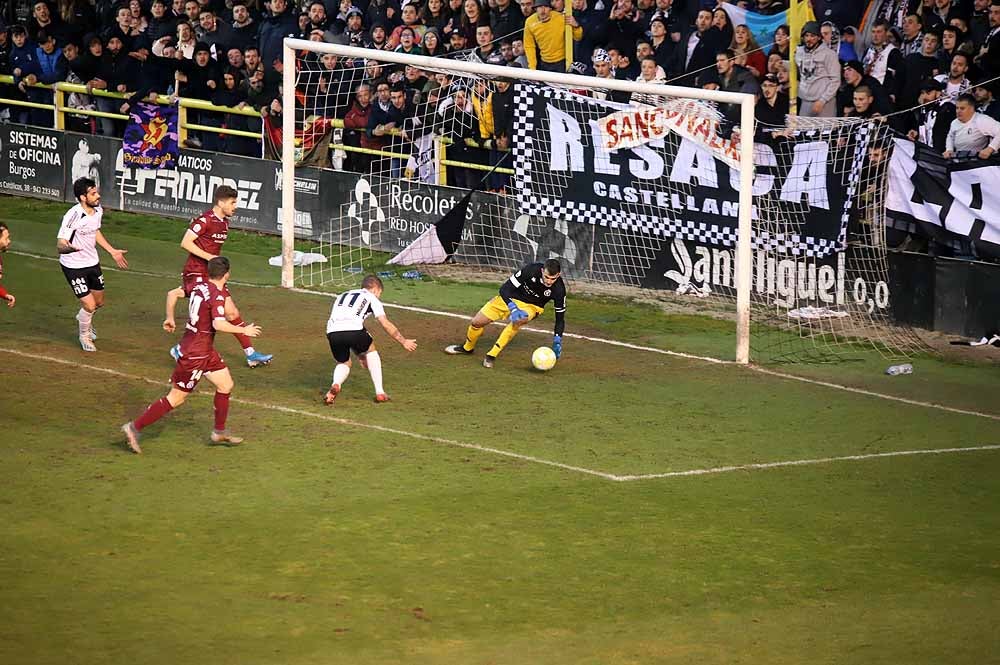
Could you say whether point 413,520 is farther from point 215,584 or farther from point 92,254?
point 92,254

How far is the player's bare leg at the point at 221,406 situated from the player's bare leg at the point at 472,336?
408 cm

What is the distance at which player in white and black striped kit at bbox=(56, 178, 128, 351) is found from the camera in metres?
15.9

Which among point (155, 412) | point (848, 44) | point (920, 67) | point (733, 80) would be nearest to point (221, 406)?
point (155, 412)

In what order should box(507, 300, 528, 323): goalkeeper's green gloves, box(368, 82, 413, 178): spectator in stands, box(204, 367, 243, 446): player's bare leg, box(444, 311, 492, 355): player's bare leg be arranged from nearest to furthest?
box(204, 367, 243, 446): player's bare leg < box(507, 300, 528, 323): goalkeeper's green gloves < box(444, 311, 492, 355): player's bare leg < box(368, 82, 413, 178): spectator in stands

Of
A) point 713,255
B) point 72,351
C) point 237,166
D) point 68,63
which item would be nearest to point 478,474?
point 72,351

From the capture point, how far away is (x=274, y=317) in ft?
59.9

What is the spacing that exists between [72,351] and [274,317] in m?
2.89

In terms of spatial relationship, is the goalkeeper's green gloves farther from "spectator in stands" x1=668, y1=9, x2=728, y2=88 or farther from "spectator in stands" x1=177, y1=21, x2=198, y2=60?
"spectator in stands" x1=177, y1=21, x2=198, y2=60

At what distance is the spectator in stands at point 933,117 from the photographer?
679 inches

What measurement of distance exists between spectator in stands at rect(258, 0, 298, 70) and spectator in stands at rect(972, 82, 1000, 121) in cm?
1188

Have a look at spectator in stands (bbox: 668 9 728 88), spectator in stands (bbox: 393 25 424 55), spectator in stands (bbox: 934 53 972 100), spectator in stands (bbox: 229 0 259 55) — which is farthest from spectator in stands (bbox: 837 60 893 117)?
spectator in stands (bbox: 229 0 259 55)

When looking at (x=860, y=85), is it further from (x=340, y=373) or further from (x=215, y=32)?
(x=215, y=32)

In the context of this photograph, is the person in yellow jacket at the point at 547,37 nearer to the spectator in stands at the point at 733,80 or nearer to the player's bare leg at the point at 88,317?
the spectator in stands at the point at 733,80

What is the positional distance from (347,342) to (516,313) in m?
2.58
